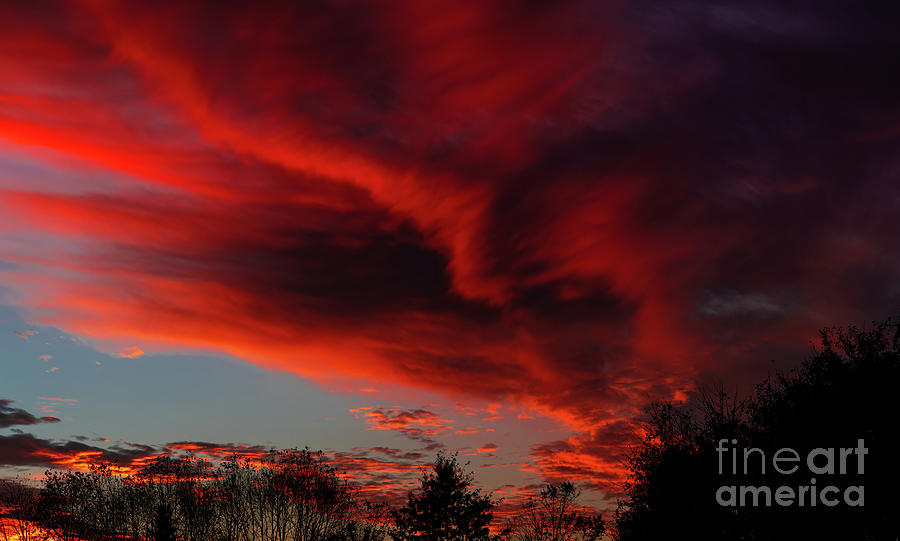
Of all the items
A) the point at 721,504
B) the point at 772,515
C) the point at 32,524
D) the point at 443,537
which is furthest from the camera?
the point at 443,537

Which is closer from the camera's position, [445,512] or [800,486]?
[800,486]

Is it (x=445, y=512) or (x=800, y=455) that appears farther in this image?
(x=445, y=512)

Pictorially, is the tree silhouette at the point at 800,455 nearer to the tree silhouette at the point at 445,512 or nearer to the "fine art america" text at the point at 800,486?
the "fine art america" text at the point at 800,486

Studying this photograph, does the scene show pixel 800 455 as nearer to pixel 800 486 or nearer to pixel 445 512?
pixel 800 486

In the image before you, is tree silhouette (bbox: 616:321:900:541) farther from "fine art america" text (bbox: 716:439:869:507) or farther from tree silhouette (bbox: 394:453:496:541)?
tree silhouette (bbox: 394:453:496:541)

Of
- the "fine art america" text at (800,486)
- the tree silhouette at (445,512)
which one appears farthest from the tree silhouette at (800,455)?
the tree silhouette at (445,512)

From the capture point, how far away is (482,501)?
3514 inches

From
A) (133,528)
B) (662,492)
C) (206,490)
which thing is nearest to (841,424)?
(662,492)

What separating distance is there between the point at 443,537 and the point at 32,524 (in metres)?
47.1

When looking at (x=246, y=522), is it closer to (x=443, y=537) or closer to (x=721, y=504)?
(x=443, y=537)

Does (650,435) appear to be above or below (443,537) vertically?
above

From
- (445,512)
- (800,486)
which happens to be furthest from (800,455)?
(445,512)

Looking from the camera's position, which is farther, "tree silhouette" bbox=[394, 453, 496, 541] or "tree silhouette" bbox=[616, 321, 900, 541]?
"tree silhouette" bbox=[394, 453, 496, 541]

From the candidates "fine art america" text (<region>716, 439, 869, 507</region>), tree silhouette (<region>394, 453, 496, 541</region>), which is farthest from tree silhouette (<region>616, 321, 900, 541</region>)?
tree silhouette (<region>394, 453, 496, 541</region>)
